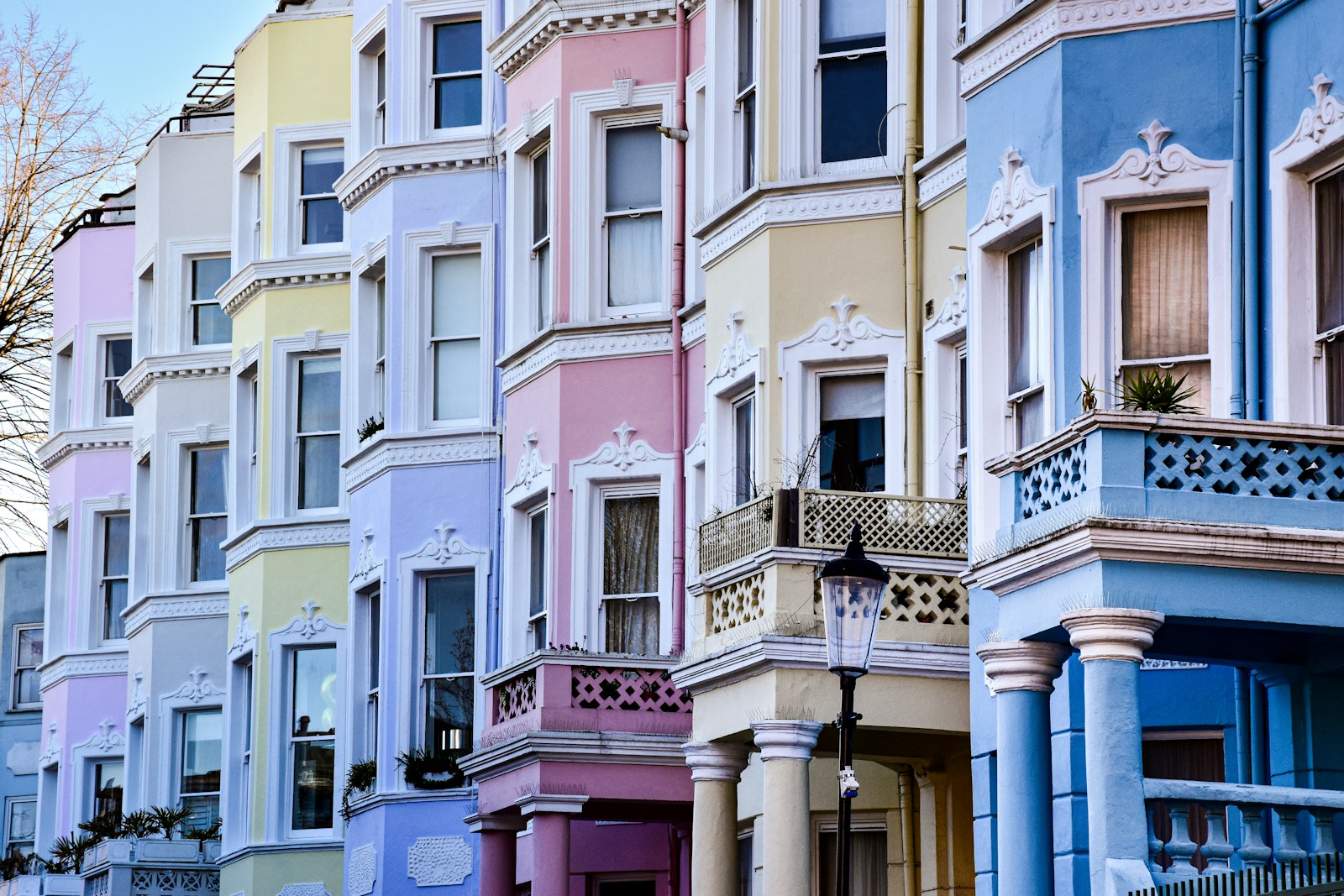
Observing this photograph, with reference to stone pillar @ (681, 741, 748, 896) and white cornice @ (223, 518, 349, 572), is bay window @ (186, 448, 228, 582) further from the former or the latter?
stone pillar @ (681, 741, 748, 896)

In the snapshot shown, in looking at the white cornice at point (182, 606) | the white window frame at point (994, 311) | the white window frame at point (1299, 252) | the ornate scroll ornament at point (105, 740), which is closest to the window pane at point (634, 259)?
the white window frame at point (994, 311)

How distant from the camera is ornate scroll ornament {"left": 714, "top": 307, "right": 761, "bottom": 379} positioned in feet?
73.4

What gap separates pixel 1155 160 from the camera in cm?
1736

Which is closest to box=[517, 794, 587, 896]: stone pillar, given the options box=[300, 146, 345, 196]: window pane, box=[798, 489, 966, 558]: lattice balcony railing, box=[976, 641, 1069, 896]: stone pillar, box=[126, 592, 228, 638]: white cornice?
box=[798, 489, 966, 558]: lattice balcony railing

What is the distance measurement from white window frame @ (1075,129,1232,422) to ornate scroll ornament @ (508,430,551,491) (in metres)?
9.26

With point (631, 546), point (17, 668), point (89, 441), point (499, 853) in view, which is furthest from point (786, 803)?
point (17, 668)

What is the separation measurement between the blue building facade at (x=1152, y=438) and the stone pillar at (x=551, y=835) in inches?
220

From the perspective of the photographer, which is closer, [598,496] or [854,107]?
[854,107]

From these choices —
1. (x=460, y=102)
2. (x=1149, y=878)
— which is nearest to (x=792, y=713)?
(x=1149, y=878)

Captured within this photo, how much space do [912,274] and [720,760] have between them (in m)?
4.31

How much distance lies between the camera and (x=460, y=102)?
1174 inches

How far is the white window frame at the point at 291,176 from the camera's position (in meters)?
33.1

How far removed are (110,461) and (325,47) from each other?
32.4 feet

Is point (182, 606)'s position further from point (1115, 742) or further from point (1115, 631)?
point (1115, 742)
